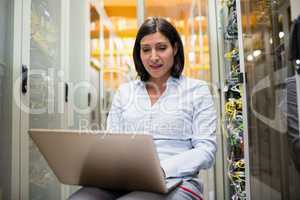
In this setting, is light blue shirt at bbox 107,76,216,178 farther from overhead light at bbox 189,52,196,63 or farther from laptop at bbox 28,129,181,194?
overhead light at bbox 189,52,196,63

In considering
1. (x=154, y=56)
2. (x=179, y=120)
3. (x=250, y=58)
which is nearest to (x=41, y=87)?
(x=154, y=56)

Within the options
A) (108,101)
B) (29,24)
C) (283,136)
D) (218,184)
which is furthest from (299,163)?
(108,101)

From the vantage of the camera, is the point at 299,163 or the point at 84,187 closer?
the point at 84,187

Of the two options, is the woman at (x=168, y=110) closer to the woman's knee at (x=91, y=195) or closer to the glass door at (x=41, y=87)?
the woman's knee at (x=91, y=195)

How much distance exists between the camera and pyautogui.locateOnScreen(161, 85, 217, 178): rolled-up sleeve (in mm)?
897

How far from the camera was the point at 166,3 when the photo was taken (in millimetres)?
2721

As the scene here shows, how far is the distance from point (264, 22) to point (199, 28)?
107 cm

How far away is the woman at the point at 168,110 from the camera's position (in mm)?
920

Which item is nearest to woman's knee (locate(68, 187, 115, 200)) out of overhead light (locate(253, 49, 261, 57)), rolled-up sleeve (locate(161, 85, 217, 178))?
rolled-up sleeve (locate(161, 85, 217, 178))

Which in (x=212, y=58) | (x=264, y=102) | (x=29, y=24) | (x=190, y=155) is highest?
(x=29, y=24)

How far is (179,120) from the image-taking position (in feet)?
3.44

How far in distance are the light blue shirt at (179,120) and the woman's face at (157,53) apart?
0.07 m

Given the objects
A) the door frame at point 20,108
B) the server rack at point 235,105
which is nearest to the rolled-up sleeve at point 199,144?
the server rack at point 235,105

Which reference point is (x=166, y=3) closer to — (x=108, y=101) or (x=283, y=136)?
(x=108, y=101)
